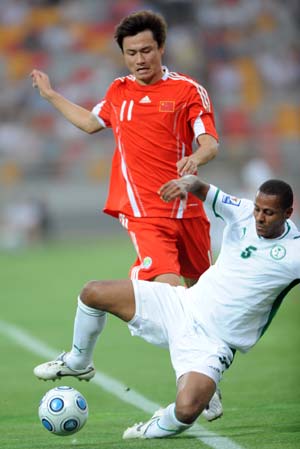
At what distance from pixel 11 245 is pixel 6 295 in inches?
317

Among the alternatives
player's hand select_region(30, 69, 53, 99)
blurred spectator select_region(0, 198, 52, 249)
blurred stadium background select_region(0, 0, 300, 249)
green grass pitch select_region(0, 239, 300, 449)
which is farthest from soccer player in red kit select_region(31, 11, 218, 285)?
blurred spectator select_region(0, 198, 52, 249)

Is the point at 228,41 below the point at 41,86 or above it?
below

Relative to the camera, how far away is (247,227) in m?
6.34

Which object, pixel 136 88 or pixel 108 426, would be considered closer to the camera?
pixel 108 426

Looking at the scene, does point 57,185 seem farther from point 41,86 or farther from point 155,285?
point 155,285

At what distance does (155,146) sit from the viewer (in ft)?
24.7

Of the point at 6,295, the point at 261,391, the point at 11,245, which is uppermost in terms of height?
the point at 261,391

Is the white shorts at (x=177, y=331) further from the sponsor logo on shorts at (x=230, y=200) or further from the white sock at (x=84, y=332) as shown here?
the sponsor logo on shorts at (x=230, y=200)

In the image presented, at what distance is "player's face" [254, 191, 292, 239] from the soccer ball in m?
1.53

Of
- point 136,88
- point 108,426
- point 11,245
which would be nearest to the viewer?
point 108,426

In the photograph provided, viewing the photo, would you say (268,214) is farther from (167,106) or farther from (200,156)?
(167,106)

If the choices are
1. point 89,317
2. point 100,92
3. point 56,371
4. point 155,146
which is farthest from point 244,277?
point 100,92

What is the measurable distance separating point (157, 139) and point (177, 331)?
1683 mm

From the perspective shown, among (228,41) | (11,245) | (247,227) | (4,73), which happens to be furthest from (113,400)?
(228,41)
